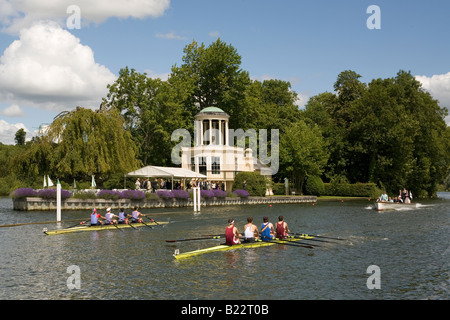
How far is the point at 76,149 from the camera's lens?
157 ft

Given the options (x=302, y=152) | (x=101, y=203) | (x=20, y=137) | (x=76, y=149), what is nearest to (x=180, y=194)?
(x=101, y=203)

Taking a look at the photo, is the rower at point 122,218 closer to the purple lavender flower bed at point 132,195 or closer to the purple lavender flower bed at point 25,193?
the purple lavender flower bed at point 132,195

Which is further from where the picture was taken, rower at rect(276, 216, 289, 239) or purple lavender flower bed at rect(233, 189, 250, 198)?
purple lavender flower bed at rect(233, 189, 250, 198)

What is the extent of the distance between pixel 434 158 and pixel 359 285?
2960 inches

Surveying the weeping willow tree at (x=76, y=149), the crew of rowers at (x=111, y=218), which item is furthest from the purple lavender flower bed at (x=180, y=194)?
the crew of rowers at (x=111, y=218)

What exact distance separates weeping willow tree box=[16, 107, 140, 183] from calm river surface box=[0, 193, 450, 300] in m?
17.3

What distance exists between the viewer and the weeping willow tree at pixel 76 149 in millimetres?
47531

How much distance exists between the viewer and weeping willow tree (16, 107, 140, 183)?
4753 cm

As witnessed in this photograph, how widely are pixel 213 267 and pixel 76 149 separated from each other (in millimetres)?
32490

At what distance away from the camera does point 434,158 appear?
277 feet

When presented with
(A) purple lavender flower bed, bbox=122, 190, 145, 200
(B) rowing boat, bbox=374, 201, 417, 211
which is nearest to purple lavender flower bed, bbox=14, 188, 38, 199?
(A) purple lavender flower bed, bbox=122, 190, 145, 200

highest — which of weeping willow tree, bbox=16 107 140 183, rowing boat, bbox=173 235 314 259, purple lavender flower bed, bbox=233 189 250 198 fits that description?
weeping willow tree, bbox=16 107 140 183

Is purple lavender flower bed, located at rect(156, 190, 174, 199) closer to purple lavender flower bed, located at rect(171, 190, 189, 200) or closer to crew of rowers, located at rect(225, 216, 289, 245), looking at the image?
purple lavender flower bed, located at rect(171, 190, 189, 200)

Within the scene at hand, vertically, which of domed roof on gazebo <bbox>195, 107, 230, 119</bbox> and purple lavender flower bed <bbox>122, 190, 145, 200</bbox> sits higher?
domed roof on gazebo <bbox>195, 107, 230, 119</bbox>
